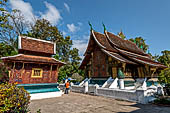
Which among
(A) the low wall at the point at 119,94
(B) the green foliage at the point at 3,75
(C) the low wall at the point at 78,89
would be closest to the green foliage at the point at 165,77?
(A) the low wall at the point at 119,94

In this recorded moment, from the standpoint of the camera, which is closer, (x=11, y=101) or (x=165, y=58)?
(x=11, y=101)

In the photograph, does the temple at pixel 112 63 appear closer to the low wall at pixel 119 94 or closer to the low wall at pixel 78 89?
the low wall at pixel 78 89

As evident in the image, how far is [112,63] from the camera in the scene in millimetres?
13484

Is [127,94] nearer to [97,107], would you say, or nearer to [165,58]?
[97,107]

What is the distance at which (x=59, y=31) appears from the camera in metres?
31.0

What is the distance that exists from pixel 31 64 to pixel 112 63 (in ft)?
30.0

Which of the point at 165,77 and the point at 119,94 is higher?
the point at 165,77

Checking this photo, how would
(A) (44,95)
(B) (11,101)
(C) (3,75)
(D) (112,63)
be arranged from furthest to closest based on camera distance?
(C) (3,75), (D) (112,63), (A) (44,95), (B) (11,101)

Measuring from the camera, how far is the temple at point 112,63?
12880mm

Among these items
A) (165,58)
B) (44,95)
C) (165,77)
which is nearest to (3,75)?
(44,95)

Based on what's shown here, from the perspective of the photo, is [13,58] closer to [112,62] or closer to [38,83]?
[38,83]

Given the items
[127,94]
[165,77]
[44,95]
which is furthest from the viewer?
[44,95]

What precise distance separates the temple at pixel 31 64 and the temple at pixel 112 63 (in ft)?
20.8

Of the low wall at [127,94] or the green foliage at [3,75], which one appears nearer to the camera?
the low wall at [127,94]
